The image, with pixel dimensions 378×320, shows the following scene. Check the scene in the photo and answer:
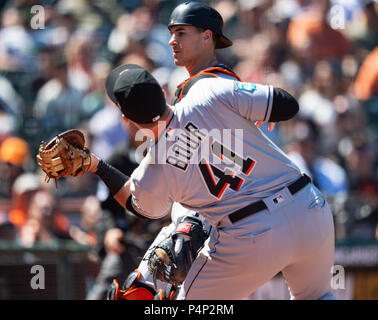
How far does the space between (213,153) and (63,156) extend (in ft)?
2.72

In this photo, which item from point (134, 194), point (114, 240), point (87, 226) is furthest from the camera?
point (87, 226)

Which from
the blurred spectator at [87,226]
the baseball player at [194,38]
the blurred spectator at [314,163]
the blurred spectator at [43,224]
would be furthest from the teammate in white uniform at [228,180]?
the blurred spectator at [314,163]

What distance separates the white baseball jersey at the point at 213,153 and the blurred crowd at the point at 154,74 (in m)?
2.48

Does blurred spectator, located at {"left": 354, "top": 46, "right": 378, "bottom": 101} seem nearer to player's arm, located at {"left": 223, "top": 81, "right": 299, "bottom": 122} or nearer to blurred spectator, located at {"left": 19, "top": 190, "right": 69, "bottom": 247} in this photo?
blurred spectator, located at {"left": 19, "top": 190, "right": 69, "bottom": 247}

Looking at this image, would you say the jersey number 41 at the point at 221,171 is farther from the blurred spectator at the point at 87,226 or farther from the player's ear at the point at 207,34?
the blurred spectator at the point at 87,226

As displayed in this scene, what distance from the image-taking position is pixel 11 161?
684 cm

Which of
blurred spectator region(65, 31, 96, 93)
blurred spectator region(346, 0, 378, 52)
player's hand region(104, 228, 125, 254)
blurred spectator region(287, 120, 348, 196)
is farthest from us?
blurred spectator region(346, 0, 378, 52)

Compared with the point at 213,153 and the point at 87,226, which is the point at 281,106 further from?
the point at 87,226

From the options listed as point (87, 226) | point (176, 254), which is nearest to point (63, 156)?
point (176, 254)

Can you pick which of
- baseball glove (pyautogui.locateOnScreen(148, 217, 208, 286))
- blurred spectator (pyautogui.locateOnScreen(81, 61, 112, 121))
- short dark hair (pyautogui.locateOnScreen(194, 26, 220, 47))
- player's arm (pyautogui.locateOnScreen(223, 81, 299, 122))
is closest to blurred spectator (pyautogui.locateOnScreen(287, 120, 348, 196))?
blurred spectator (pyautogui.locateOnScreen(81, 61, 112, 121))

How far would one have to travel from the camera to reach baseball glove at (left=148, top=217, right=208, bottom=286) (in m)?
3.73

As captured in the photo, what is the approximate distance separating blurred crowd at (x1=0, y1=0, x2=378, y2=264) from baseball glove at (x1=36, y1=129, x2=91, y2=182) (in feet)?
7.08

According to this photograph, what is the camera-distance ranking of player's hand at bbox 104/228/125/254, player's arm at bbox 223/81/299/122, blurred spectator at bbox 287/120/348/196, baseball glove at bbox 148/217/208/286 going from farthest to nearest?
blurred spectator at bbox 287/120/348/196 → player's hand at bbox 104/228/125/254 → baseball glove at bbox 148/217/208/286 → player's arm at bbox 223/81/299/122

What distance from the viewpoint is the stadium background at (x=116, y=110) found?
6.11 meters
